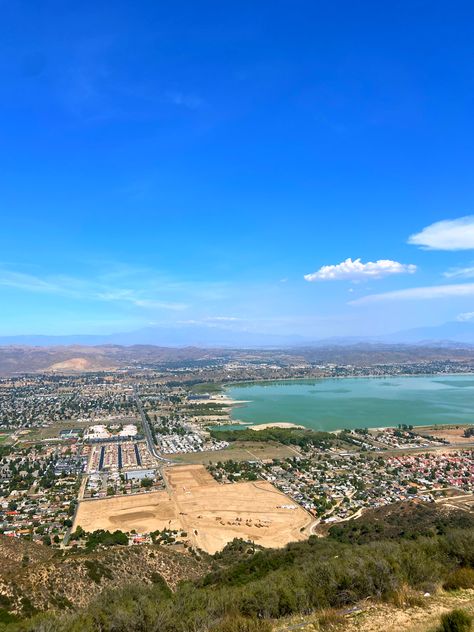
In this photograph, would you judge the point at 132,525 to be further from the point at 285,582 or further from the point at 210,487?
the point at 285,582

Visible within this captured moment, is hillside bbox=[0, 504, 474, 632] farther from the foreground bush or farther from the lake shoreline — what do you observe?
the lake shoreline

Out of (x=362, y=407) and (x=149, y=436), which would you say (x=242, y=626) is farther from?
(x=362, y=407)

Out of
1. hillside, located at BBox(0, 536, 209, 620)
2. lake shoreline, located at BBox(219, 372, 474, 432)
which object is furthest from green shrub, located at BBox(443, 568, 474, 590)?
lake shoreline, located at BBox(219, 372, 474, 432)

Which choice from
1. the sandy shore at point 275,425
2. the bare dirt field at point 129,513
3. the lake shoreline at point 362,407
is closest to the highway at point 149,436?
the bare dirt field at point 129,513

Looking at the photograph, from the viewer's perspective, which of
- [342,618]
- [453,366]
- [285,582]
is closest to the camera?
[342,618]

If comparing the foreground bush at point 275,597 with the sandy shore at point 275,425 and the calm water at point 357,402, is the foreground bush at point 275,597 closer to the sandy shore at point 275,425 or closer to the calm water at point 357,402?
the sandy shore at point 275,425

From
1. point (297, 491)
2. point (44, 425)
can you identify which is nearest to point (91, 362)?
point (44, 425)

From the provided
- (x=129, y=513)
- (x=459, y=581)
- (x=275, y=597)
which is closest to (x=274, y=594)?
(x=275, y=597)
